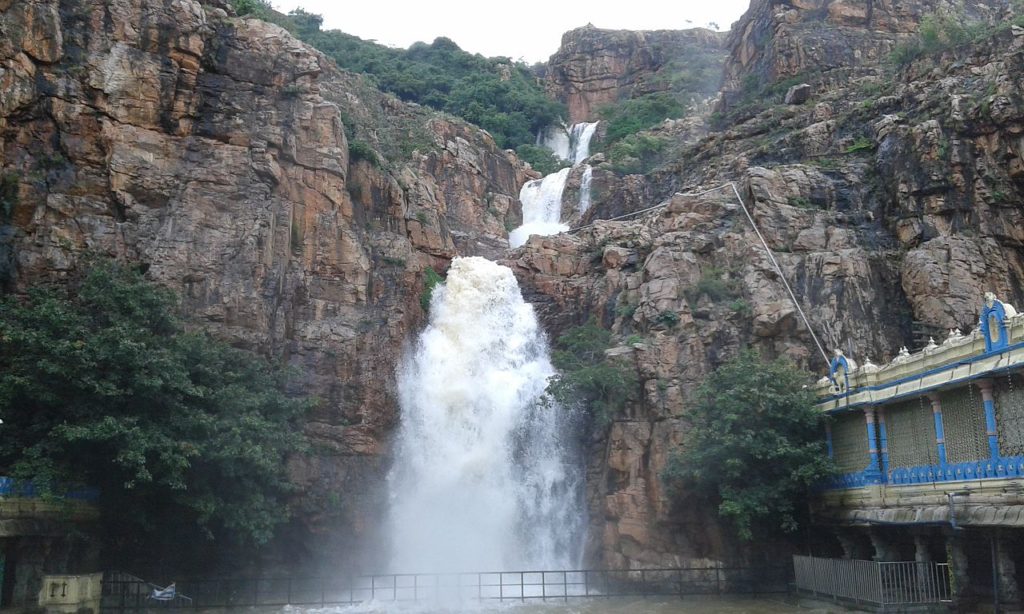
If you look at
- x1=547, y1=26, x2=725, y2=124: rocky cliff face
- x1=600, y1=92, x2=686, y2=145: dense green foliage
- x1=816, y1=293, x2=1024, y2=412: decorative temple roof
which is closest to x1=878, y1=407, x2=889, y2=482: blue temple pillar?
x1=816, y1=293, x2=1024, y2=412: decorative temple roof

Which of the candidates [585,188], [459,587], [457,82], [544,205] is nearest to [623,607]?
[459,587]

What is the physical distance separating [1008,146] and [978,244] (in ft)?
14.0

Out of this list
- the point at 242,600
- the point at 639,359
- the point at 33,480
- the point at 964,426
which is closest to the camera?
the point at 964,426

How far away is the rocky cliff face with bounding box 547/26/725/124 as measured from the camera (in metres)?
86.5

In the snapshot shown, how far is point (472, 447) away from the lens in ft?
116

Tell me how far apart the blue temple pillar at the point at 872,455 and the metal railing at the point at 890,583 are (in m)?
2.65

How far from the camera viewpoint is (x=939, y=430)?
24.1m

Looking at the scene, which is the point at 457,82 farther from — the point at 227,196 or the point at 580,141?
the point at 227,196

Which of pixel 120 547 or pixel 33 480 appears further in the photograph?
pixel 120 547

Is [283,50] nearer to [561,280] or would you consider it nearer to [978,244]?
[561,280]

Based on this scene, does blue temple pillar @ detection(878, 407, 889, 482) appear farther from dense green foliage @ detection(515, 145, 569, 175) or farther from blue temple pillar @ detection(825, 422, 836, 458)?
dense green foliage @ detection(515, 145, 569, 175)

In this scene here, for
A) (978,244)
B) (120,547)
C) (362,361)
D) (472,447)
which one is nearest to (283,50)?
(362,361)

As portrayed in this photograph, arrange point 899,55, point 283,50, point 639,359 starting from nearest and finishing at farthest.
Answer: point 639,359 → point 283,50 → point 899,55

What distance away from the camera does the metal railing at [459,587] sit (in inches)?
1116
